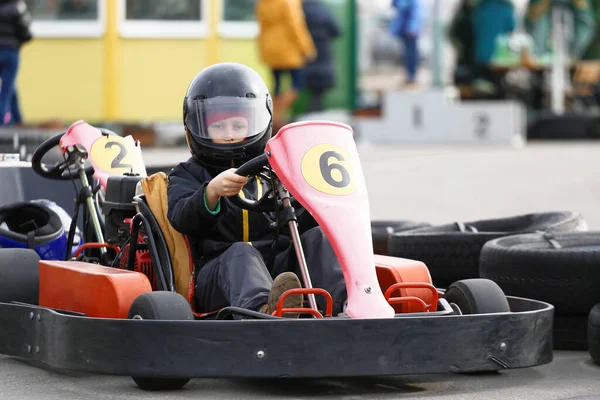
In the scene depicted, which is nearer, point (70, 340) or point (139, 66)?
point (70, 340)

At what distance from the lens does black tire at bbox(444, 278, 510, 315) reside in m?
4.60

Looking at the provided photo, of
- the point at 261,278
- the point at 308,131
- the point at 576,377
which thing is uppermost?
the point at 308,131

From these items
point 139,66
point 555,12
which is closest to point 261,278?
point 139,66

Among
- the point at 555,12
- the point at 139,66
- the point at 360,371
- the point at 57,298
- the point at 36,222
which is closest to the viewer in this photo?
the point at 360,371

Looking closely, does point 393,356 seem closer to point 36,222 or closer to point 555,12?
point 36,222

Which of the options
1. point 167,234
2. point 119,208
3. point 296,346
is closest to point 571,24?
point 119,208

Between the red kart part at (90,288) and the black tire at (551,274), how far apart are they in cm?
145

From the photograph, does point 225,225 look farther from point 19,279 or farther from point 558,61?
point 558,61

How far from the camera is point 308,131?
4.58 meters

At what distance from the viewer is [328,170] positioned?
14.9 feet

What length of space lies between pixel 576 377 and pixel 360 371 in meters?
0.95

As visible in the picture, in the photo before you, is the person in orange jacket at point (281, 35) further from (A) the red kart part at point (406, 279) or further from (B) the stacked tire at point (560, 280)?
(A) the red kart part at point (406, 279)

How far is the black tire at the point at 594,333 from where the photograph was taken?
4879 millimetres

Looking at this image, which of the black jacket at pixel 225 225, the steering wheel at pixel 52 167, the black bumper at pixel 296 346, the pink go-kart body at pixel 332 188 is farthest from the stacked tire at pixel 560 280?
the steering wheel at pixel 52 167
